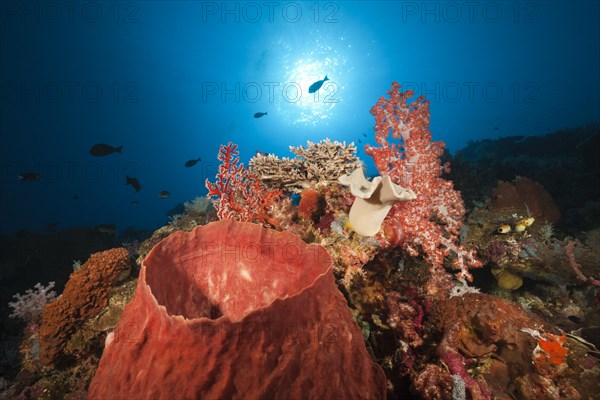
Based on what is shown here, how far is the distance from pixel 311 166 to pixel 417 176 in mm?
1813

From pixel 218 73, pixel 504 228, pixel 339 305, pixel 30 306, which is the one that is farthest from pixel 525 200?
pixel 218 73

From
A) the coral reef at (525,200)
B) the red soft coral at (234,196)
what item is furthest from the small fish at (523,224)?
the red soft coral at (234,196)

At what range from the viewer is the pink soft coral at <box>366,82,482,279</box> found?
373cm

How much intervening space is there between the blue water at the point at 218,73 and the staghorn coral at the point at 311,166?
40.1 meters

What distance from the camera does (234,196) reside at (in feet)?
14.4

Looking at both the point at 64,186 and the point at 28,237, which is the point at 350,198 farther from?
the point at 64,186

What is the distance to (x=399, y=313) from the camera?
9.77 feet

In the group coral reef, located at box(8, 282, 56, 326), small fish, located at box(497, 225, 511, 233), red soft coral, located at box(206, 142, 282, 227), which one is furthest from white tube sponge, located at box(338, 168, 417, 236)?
coral reef, located at box(8, 282, 56, 326)

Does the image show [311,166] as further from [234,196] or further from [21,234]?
[21,234]

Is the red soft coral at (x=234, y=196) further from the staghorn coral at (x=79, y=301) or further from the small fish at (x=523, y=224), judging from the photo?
the small fish at (x=523, y=224)

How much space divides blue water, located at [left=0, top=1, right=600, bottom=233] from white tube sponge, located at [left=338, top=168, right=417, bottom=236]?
4201 centimetres

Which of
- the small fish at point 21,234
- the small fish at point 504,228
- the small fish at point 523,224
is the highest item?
the small fish at point 523,224

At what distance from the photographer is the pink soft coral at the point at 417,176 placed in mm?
3734

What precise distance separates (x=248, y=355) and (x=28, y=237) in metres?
21.0
